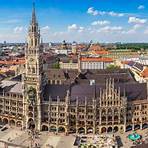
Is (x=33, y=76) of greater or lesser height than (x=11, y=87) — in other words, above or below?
above

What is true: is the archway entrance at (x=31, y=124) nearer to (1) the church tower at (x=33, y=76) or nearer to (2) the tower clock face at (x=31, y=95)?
(1) the church tower at (x=33, y=76)

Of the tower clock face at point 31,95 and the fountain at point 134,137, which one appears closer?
the fountain at point 134,137

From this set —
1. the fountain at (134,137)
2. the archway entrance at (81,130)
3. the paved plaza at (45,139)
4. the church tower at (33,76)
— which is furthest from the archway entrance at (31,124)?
the fountain at (134,137)

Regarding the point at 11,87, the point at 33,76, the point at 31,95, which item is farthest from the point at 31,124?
the point at 11,87

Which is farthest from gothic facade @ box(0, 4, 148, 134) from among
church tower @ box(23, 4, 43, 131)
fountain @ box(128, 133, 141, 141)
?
fountain @ box(128, 133, 141, 141)

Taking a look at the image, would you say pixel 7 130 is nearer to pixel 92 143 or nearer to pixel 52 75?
pixel 92 143

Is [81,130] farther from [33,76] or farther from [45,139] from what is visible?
[33,76]

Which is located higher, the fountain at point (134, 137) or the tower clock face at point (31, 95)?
the tower clock face at point (31, 95)

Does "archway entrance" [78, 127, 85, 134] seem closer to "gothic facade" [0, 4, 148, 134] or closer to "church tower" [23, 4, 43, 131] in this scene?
"gothic facade" [0, 4, 148, 134]
